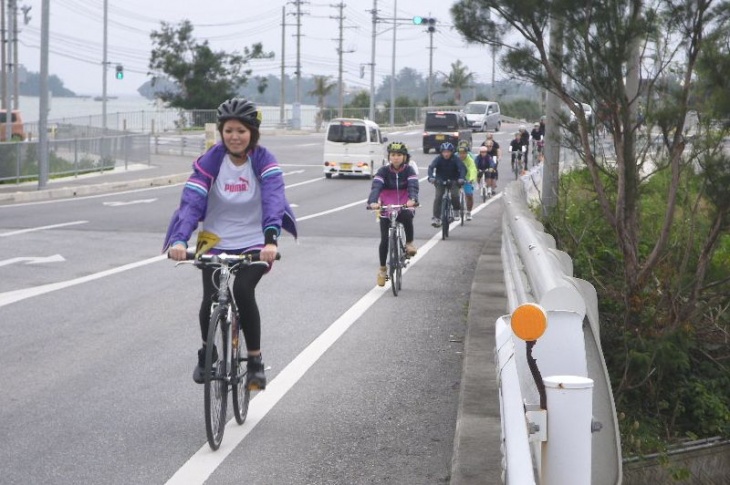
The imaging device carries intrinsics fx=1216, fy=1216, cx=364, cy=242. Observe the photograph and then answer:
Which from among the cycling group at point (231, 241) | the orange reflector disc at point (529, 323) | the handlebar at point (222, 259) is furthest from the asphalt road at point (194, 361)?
the orange reflector disc at point (529, 323)

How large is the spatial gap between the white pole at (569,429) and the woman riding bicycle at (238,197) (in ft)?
9.96

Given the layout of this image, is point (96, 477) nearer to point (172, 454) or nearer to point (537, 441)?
point (172, 454)

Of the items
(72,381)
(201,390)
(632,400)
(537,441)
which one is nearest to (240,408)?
(201,390)

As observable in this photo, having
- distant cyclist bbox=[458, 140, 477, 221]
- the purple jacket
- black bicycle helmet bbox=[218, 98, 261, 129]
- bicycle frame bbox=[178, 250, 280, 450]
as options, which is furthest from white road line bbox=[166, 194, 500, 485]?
distant cyclist bbox=[458, 140, 477, 221]

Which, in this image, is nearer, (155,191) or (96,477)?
(96,477)

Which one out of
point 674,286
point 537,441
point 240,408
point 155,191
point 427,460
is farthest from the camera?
point 155,191

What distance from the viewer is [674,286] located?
9242mm

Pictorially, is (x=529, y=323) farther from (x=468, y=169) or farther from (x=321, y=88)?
(x=321, y=88)

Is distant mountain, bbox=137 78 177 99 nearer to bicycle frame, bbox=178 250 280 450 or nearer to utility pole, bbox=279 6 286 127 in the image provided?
utility pole, bbox=279 6 286 127

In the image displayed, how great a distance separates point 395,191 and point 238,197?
7.45 metres

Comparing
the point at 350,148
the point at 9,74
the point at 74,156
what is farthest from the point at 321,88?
the point at 74,156

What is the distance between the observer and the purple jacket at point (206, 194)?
22.0 ft

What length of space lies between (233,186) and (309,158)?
1852 inches

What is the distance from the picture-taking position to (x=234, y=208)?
693cm
